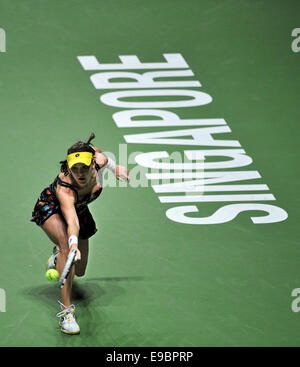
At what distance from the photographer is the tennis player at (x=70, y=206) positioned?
28.0 ft

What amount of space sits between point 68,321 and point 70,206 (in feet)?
3.65

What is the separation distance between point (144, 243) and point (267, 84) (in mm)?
4182

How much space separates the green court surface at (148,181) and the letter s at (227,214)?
2.8 inches

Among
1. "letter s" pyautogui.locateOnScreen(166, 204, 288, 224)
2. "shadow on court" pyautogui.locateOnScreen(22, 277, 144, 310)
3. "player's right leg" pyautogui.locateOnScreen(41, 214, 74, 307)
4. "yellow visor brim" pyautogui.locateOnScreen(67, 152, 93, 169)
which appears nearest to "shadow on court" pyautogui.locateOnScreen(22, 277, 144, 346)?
"shadow on court" pyautogui.locateOnScreen(22, 277, 144, 310)

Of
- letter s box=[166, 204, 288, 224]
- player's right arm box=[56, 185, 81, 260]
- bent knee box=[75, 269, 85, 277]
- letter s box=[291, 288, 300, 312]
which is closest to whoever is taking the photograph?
player's right arm box=[56, 185, 81, 260]

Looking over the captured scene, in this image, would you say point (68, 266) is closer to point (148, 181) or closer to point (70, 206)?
point (70, 206)

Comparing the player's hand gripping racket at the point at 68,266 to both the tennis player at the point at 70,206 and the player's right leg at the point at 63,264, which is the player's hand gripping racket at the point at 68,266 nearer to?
the tennis player at the point at 70,206

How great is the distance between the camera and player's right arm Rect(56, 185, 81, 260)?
8453 mm

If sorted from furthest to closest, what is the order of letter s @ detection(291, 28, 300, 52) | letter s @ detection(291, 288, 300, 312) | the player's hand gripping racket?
1. letter s @ detection(291, 28, 300, 52)
2. letter s @ detection(291, 288, 300, 312)
3. the player's hand gripping racket

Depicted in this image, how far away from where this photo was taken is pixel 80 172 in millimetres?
8562

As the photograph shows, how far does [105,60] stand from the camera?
540 inches

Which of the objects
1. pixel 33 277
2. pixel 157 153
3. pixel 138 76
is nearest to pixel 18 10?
pixel 138 76

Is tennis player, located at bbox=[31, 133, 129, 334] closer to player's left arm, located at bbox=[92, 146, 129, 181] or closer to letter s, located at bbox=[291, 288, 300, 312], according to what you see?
player's left arm, located at bbox=[92, 146, 129, 181]

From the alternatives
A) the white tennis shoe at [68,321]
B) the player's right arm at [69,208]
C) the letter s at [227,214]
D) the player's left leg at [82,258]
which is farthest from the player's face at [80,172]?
the letter s at [227,214]
